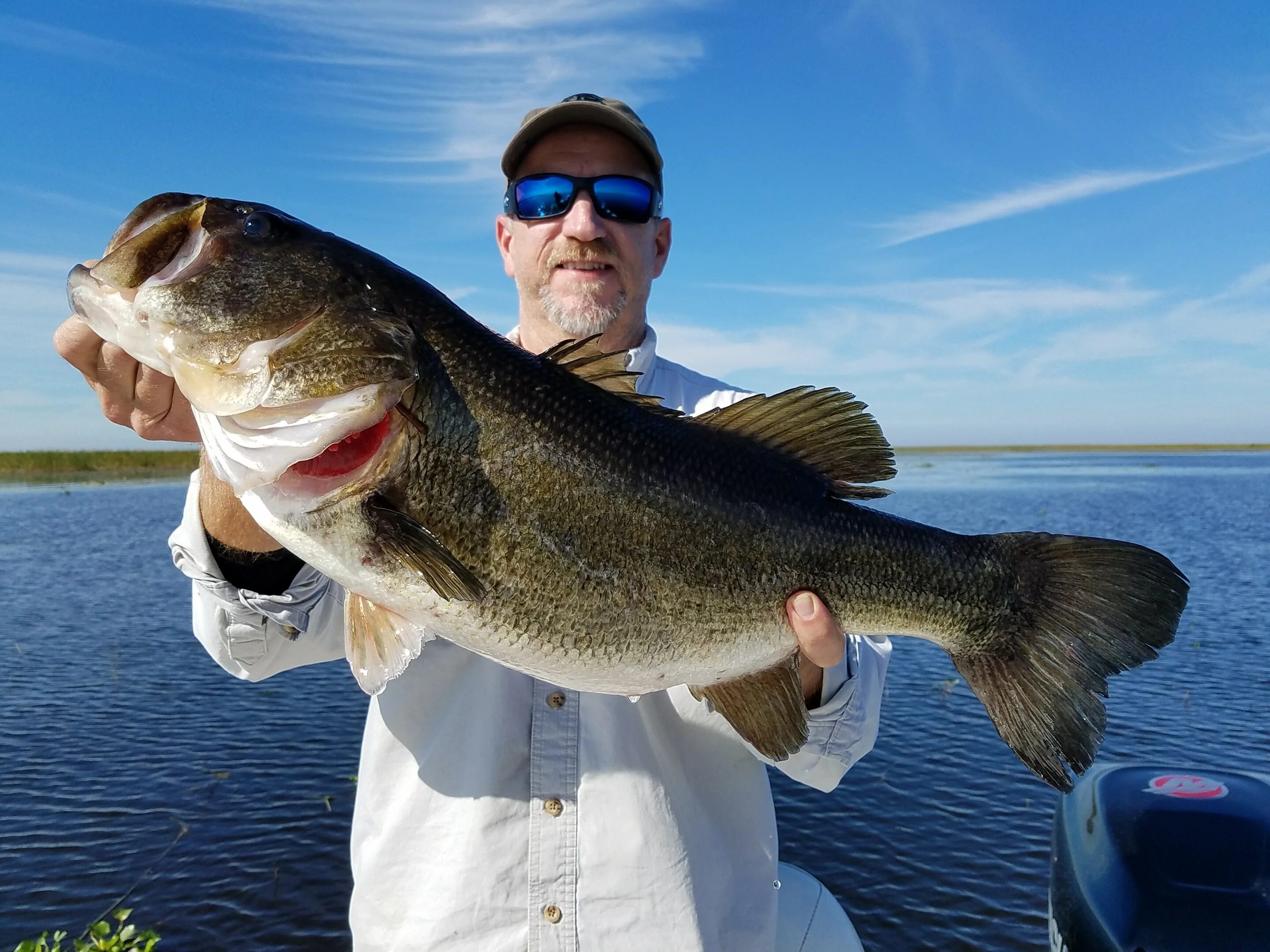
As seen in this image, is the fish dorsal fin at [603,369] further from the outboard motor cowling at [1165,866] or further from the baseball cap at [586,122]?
the outboard motor cowling at [1165,866]

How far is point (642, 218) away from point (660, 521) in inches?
89.7

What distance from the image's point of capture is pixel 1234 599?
17.4m

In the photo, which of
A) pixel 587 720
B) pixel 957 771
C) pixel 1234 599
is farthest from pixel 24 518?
pixel 1234 599

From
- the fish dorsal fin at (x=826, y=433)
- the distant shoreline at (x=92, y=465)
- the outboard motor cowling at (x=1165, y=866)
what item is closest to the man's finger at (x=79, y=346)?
the fish dorsal fin at (x=826, y=433)

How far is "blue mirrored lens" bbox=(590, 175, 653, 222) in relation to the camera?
4156 mm

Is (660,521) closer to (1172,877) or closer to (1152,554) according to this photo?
(1152,554)

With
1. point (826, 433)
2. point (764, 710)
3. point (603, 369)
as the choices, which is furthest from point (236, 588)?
point (826, 433)

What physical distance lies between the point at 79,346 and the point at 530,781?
202 centimetres

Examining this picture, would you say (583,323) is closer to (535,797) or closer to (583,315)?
(583,315)

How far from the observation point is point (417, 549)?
218cm

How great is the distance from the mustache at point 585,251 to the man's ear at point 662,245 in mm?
502

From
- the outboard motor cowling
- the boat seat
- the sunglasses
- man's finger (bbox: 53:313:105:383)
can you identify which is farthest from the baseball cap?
the outboard motor cowling

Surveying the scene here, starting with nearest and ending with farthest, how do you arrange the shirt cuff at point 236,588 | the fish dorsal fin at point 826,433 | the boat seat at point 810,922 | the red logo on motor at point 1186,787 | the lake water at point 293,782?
the shirt cuff at point 236,588
the fish dorsal fin at point 826,433
the boat seat at point 810,922
the red logo on motor at point 1186,787
the lake water at point 293,782

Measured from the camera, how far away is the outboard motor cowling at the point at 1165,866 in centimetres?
396
